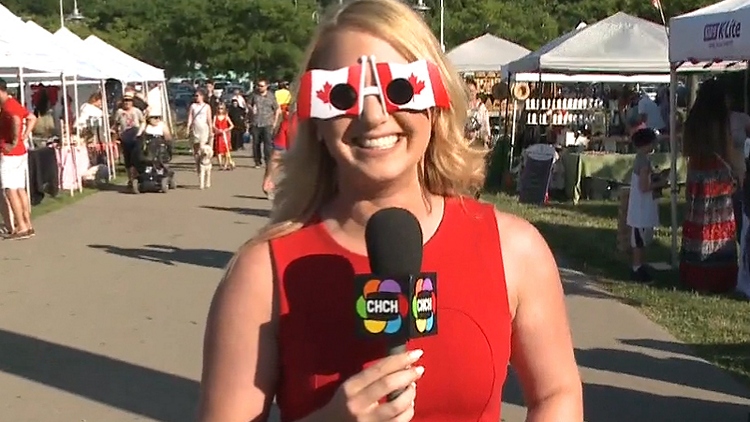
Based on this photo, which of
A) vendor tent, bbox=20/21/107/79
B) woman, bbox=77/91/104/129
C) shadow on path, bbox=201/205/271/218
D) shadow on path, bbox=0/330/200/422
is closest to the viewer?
shadow on path, bbox=0/330/200/422

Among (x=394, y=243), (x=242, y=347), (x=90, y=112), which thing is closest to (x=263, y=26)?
(x=90, y=112)

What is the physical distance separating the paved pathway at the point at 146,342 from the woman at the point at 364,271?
4.58 meters

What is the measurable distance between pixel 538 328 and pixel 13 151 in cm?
1246

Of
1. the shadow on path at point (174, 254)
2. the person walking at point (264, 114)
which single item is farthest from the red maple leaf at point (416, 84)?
the person walking at point (264, 114)

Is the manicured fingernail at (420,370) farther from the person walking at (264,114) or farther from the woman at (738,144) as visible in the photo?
the person walking at (264,114)

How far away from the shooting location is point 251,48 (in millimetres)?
44000

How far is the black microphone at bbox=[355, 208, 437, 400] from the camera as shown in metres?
1.90

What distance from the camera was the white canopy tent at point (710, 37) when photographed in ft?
30.7

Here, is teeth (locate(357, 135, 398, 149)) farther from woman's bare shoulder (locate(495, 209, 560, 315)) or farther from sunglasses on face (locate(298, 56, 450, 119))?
woman's bare shoulder (locate(495, 209, 560, 315))

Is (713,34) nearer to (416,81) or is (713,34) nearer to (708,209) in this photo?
(708,209)

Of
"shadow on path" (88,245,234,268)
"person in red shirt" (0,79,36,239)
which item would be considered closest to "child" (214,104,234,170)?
"person in red shirt" (0,79,36,239)

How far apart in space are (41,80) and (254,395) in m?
24.2

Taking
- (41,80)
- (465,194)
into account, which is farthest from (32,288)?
(41,80)

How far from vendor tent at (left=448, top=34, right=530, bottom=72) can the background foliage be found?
14.3 m
